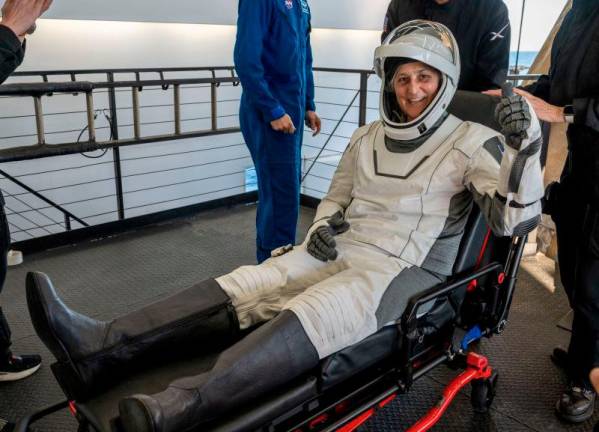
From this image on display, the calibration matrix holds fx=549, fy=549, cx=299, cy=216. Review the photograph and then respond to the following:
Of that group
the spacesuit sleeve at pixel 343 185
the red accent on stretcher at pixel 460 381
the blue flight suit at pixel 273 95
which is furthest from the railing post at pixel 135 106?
the red accent on stretcher at pixel 460 381

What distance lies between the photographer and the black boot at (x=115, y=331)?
1.29m

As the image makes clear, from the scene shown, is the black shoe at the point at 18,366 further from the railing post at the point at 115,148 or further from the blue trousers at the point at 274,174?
the railing post at the point at 115,148

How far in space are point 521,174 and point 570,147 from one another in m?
0.55

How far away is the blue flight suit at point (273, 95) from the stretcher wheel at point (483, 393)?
112 centimetres

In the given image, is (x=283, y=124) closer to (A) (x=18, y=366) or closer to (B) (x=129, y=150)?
(A) (x=18, y=366)

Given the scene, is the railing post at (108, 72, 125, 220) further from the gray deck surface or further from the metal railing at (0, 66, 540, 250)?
the gray deck surface

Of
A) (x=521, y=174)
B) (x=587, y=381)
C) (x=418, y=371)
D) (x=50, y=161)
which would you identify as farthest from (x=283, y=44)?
(x=50, y=161)

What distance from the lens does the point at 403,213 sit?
168cm

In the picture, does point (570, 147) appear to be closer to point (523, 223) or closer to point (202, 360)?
point (523, 223)

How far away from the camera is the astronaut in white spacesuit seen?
127 centimetres

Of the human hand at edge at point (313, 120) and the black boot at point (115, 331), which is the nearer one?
the black boot at point (115, 331)

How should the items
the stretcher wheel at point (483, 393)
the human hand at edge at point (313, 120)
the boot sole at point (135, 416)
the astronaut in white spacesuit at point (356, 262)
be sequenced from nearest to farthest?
the boot sole at point (135, 416) → the astronaut in white spacesuit at point (356, 262) → the stretcher wheel at point (483, 393) → the human hand at edge at point (313, 120)

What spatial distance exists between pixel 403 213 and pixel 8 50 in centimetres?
115

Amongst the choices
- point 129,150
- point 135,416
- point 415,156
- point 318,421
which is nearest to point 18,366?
point 135,416
